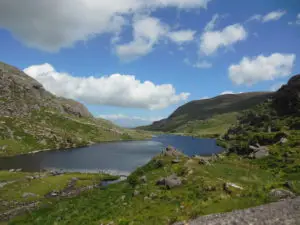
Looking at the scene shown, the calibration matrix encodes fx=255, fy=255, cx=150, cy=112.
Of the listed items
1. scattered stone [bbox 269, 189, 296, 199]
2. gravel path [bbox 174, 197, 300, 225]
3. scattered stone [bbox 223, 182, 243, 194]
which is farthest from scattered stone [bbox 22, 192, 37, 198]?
scattered stone [bbox 269, 189, 296, 199]

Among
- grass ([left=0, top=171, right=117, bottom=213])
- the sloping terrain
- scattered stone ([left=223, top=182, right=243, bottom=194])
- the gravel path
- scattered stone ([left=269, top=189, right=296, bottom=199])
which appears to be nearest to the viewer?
the gravel path

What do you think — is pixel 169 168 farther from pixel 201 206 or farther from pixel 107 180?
pixel 107 180

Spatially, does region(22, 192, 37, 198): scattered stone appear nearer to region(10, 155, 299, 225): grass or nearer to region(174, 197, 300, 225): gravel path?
region(10, 155, 299, 225): grass

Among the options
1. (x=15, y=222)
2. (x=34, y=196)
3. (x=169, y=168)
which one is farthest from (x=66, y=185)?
(x=169, y=168)

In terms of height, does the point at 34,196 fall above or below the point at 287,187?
below

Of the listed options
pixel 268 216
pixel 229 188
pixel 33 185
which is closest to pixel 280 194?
pixel 229 188

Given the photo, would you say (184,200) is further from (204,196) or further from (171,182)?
(171,182)

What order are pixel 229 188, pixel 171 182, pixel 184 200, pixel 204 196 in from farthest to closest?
1. pixel 171 182
2. pixel 229 188
3. pixel 184 200
4. pixel 204 196

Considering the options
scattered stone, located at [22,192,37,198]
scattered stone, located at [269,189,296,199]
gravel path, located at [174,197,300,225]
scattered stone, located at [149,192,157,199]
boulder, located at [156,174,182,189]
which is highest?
gravel path, located at [174,197,300,225]

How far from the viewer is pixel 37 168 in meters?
129

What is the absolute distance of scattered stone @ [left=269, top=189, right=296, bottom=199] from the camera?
27034mm

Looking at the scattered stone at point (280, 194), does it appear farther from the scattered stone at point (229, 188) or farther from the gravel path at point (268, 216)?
the scattered stone at point (229, 188)

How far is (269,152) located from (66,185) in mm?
65041

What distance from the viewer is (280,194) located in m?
27.7
